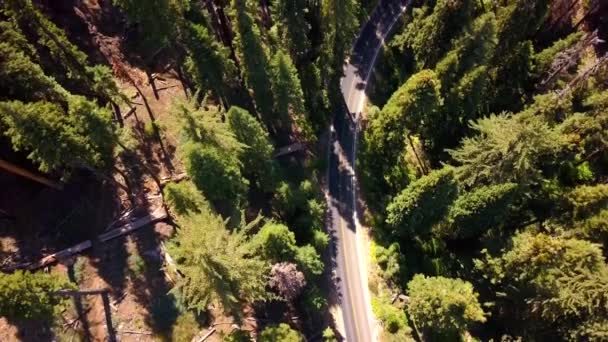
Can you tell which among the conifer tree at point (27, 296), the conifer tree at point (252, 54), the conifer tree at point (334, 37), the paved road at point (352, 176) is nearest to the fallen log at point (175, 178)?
the conifer tree at point (252, 54)

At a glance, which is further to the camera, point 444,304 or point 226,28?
point 226,28

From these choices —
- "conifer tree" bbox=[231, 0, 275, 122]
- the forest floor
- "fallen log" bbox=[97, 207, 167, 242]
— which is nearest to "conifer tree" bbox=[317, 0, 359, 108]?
"conifer tree" bbox=[231, 0, 275, 122]

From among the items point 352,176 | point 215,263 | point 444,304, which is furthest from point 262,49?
point 444,304

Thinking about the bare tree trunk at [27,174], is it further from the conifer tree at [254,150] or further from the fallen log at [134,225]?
the conifer tree at [254,150]

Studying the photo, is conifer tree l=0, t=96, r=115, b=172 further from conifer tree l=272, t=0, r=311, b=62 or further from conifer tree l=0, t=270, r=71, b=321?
conifer tree l=272, t=0, r=311, b=62

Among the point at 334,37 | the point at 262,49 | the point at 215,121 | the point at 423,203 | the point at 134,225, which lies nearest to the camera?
the point at 215,121

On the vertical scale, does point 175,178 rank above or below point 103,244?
above

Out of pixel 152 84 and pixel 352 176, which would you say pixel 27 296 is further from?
pixel 352 176

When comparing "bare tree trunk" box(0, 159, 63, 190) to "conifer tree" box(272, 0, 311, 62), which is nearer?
"bare tree trunk" box(0, 159, 63, 190)
